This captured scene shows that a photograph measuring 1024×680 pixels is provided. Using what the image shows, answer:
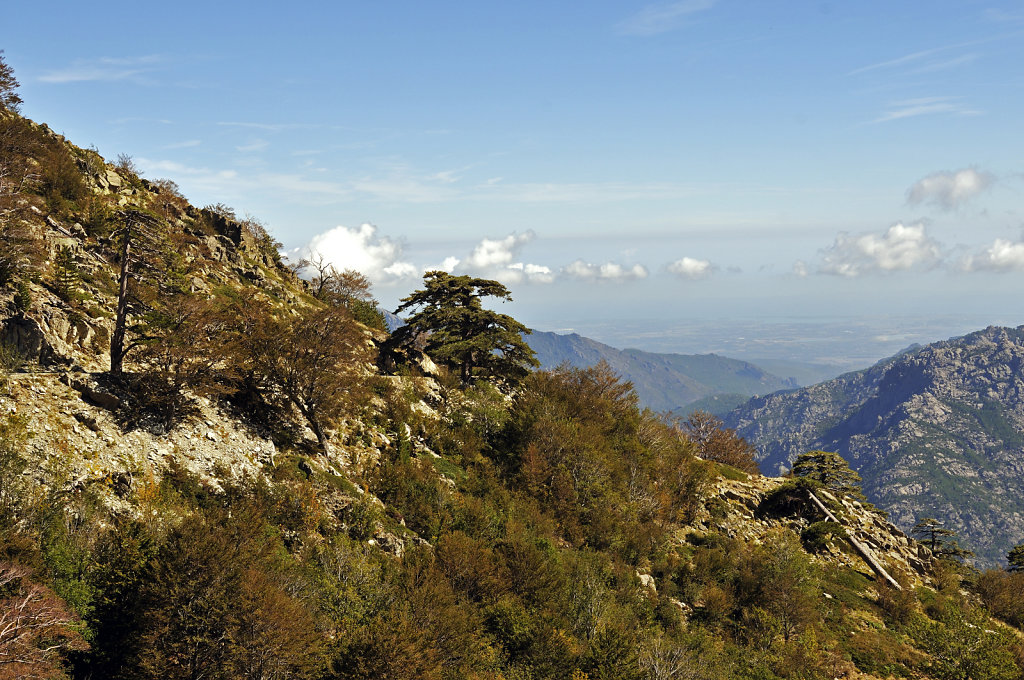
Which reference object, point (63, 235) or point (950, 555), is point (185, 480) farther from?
point (950, 555)

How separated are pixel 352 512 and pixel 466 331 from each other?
1011 inches

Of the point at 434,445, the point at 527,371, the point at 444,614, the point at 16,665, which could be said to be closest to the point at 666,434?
the point at 527,371

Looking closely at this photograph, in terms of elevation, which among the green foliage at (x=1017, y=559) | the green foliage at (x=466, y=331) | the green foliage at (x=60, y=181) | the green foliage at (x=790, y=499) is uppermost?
the green foliage at (x=60, y=181)

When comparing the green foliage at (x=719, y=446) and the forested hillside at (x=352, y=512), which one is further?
the green foliage at (x=719, y=446)

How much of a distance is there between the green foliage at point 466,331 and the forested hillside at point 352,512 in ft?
0.87

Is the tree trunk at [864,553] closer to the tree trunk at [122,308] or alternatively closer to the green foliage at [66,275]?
the tree trunk at [122,308]

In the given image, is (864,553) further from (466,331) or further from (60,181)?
(60,181)

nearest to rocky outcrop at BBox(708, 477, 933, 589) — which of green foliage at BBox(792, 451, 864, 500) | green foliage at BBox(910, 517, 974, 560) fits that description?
green foliage at BBox(792, 451, 864, 500)

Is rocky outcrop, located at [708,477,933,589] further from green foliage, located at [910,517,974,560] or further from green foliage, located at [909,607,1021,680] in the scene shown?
green foliage, located at [909,607,1021,680]

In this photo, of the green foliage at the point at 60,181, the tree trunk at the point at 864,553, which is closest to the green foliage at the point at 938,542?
the tree trunk at the point at 864,553

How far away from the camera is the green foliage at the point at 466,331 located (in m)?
47.7

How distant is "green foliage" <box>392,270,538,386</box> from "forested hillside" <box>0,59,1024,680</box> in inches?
10.5

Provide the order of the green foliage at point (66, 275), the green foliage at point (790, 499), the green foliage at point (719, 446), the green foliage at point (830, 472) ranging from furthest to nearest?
the green foliage at point (719, 446)
the green foliage at point (830, 472)
the green foliage at point (790, 499)
the green foliage at point (66, 275)

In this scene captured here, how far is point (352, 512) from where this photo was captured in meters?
26.8
